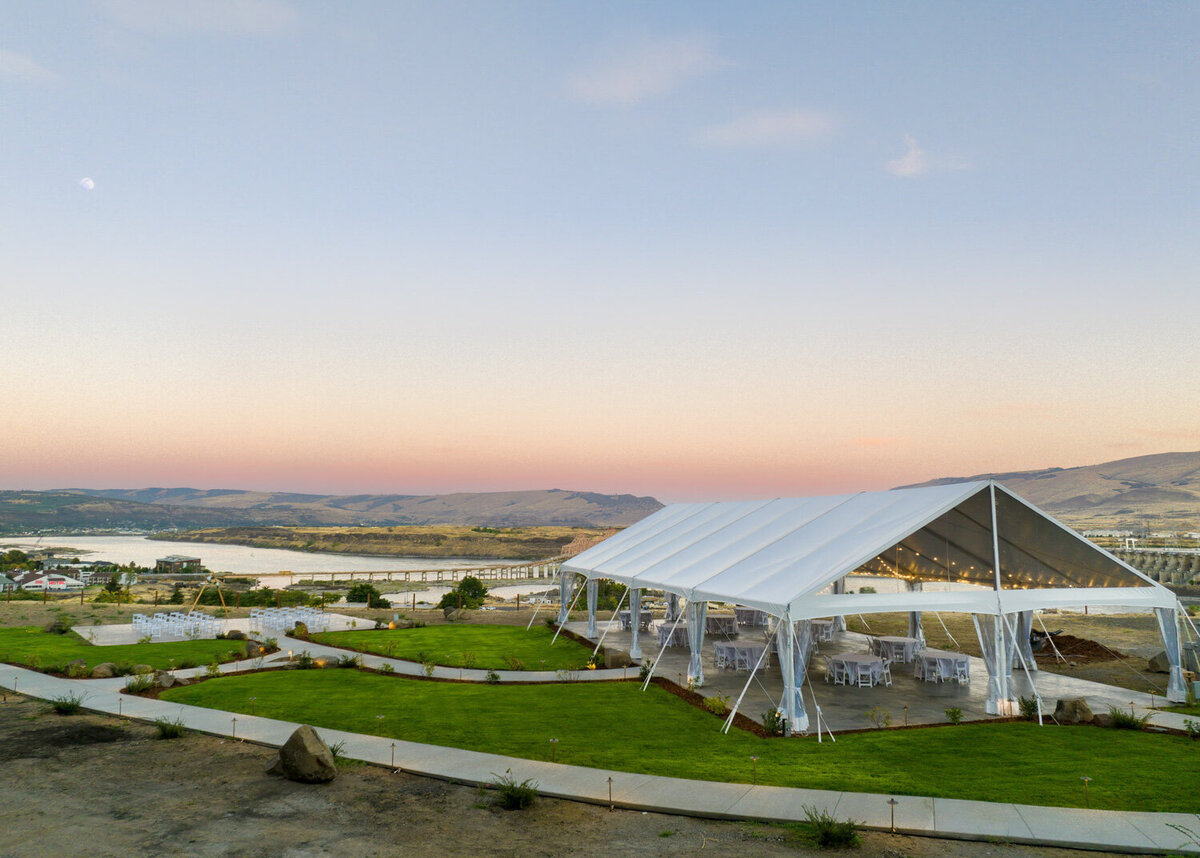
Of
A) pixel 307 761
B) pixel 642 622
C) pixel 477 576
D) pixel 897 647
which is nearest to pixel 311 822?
pixel 307 761

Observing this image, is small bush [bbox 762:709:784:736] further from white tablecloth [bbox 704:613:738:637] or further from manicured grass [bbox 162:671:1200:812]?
white tablecloth [bbox 704:613:738:637]

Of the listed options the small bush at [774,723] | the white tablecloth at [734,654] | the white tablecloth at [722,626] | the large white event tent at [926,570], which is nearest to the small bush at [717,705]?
the small bush at [774,723]

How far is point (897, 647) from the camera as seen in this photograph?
18.8 m

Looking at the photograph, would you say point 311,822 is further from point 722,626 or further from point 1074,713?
point 722,626

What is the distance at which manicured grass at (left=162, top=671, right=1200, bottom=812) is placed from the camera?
29.6 ft

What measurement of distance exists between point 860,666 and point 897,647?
402 cm

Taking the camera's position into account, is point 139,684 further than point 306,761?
Yes

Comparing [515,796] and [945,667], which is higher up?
[515,796]

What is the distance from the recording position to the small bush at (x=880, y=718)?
1209 cm

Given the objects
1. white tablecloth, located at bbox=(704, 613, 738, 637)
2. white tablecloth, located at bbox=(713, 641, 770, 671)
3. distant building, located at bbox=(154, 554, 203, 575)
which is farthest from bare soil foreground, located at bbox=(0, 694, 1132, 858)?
distant building, located at bbox=(154, 554, 203, 575)

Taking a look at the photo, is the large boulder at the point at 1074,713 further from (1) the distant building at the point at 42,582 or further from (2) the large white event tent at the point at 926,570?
(1) the distant building at the point at 42,582

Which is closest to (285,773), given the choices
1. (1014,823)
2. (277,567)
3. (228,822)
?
(228,822)

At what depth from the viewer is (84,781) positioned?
911cm

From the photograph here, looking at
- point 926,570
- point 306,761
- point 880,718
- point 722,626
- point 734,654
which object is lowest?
point 722,626
